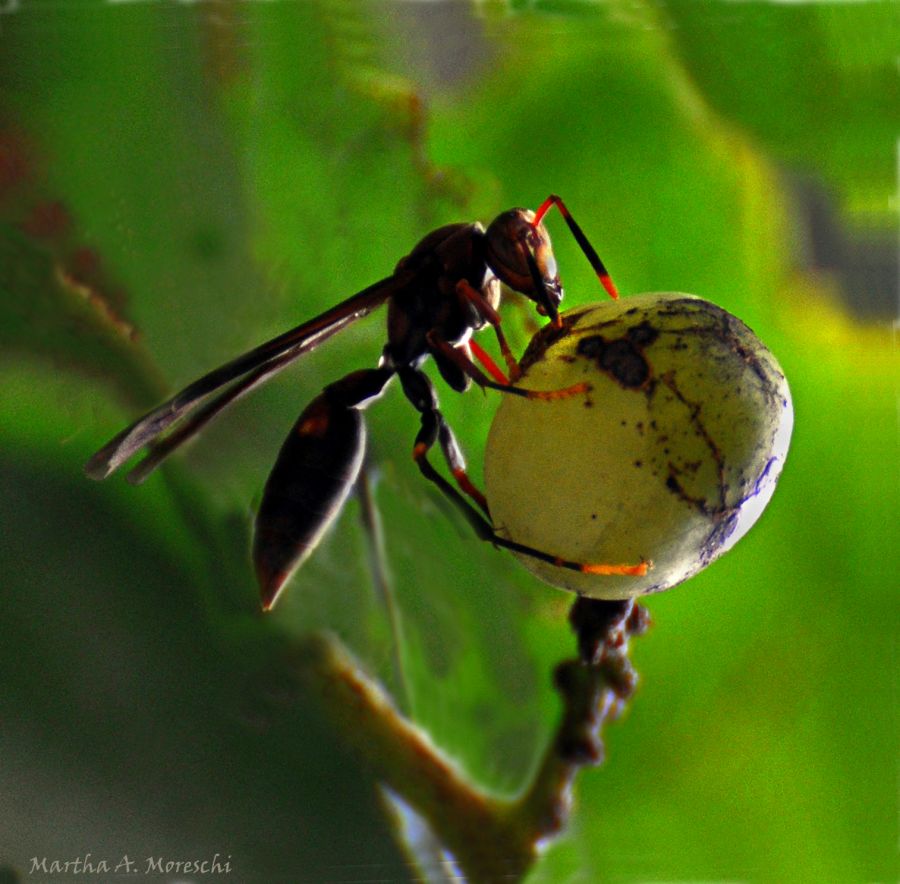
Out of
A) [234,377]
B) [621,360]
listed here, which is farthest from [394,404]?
[621,360]

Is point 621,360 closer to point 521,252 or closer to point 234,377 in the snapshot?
point 521,252

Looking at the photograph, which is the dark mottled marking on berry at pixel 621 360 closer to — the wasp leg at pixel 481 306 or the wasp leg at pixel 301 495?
the wasp leg at pixel 481 306

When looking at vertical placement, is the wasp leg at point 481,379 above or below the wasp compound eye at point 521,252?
below

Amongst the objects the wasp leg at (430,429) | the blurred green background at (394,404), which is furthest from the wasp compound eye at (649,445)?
the blurred green background at (394,404)

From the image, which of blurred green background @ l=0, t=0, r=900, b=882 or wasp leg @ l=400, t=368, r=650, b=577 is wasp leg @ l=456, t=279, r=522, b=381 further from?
blurred green background @ l=0, t=0, r=900, b=882

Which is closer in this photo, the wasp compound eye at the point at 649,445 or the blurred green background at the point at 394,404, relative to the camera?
the wasp compound eye at the point at 649,445

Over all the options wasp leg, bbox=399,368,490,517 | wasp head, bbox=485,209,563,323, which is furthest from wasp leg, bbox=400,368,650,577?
wasp head, bbox=485,209,563,323

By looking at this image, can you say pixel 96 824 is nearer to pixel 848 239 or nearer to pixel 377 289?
pixel 377 289
